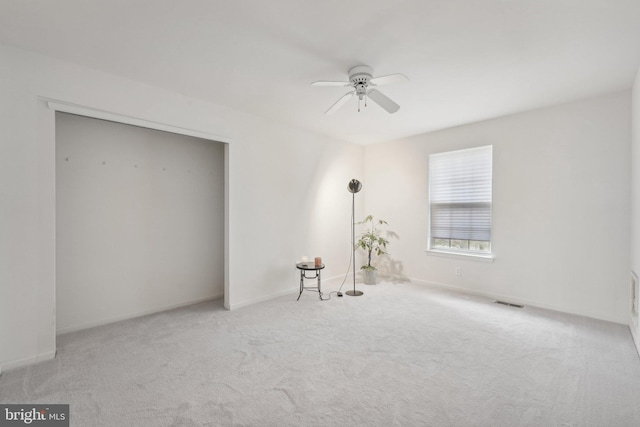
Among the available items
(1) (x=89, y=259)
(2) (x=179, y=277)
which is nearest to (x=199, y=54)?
(1) (x=89, y=259)

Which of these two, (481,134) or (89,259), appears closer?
(89,259)

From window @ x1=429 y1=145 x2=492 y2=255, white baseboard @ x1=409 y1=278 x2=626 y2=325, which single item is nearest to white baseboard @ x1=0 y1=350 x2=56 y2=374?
white baseboard @ x1=409 y1=278 x2=626 y2=325

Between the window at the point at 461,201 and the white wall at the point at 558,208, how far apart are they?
0.14 m

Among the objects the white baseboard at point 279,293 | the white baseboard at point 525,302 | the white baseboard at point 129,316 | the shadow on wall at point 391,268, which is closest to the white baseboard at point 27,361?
the white baseboard at point 129,316

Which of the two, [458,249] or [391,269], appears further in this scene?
[391,269]

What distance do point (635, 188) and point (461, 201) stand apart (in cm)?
190

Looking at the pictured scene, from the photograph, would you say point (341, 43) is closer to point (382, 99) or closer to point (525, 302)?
point (382, 99)

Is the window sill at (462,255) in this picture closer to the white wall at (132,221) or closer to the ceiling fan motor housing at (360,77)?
the ceiling fan motor housing at (360,77)

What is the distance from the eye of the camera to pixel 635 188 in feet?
9.68

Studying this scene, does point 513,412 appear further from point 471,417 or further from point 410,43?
point 410,43

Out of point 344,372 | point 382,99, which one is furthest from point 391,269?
point 382,99

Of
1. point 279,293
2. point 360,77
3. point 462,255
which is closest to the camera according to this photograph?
point 360,77

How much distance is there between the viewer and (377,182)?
221 inches

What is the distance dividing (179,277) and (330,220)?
2468mm
